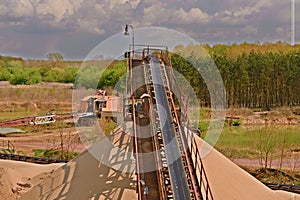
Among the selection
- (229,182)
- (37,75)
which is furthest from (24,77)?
(229,182)

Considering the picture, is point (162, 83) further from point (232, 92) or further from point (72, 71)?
point (72, 71)

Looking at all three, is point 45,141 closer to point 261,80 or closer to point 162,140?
point 162,140

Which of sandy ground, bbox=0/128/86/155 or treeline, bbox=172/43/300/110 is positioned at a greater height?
treeline, bbox=172/43/300/110

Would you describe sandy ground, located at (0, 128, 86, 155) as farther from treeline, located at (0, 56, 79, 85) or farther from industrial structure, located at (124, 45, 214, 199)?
treeline, located at (0, 56, 79, 85)

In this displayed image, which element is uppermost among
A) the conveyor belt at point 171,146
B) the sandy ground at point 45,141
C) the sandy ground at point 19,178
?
the conveyor belt at point 171,146

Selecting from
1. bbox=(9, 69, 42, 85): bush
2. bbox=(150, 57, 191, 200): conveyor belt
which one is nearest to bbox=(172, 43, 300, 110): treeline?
bbox=(150, 57, 191, 200): conveyor belt

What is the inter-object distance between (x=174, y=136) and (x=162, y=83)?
2.70 m

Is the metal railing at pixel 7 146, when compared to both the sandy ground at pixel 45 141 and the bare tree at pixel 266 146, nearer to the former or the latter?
the sandy ground at pixel 45 141

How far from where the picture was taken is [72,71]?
193ft

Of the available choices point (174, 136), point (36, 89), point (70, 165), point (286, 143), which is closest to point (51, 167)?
point (70, 165)

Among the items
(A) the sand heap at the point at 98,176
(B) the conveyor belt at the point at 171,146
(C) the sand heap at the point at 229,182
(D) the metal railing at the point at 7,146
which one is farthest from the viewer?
(D) the metal railing at the point at 7,146

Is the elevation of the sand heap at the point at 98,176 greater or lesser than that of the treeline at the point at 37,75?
lesser

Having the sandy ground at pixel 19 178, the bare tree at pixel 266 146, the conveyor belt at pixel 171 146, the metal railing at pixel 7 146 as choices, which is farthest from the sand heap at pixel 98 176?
the metal railing at pixel 7 146

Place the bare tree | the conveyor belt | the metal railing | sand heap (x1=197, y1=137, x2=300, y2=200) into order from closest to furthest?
the conveyor belt < sand heap (x1=197, y1=137, x2=300, y2=200) < the bare tree < the metal railing
